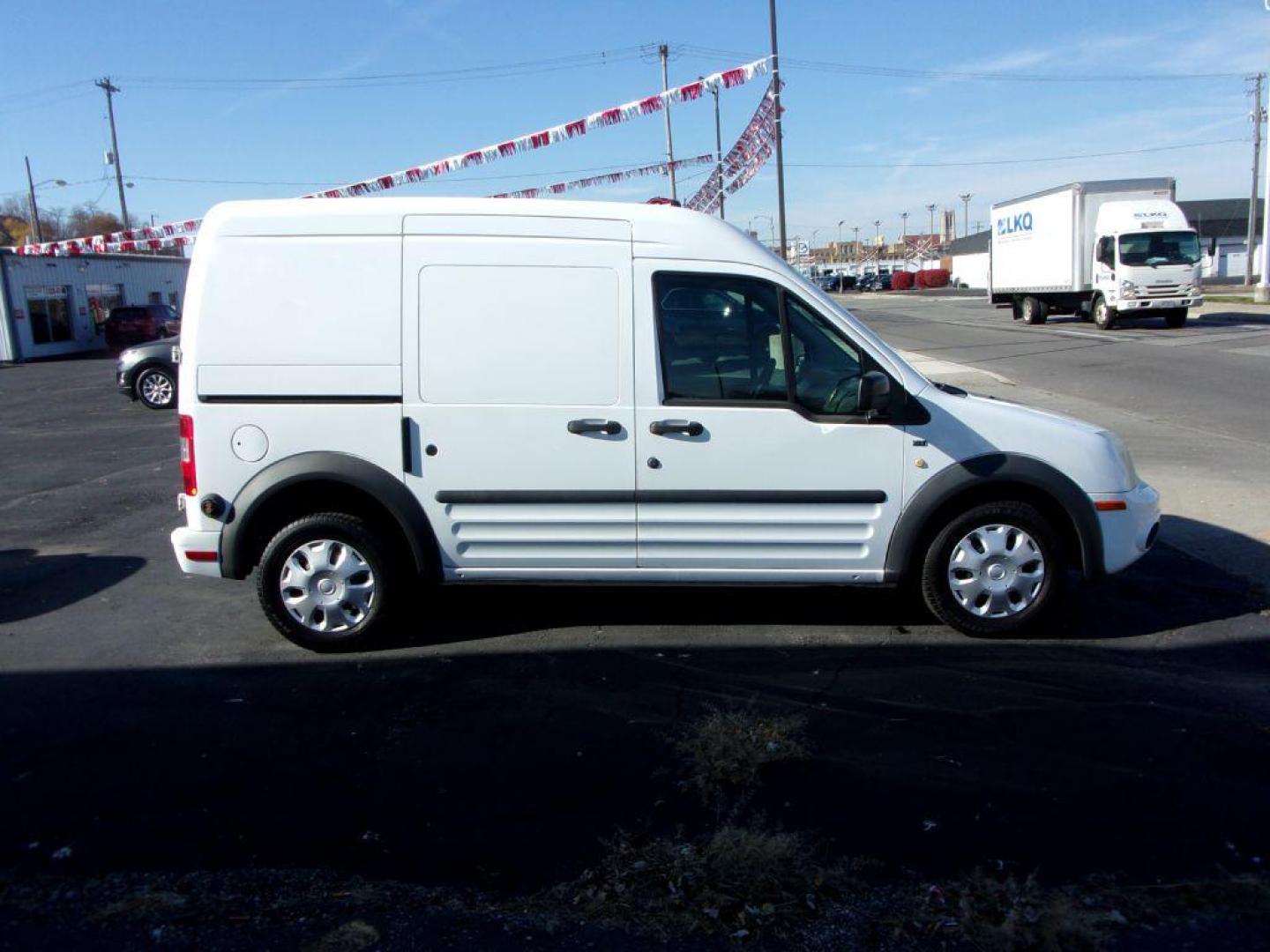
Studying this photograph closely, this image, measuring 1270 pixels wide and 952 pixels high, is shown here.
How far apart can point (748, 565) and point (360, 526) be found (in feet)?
6.48

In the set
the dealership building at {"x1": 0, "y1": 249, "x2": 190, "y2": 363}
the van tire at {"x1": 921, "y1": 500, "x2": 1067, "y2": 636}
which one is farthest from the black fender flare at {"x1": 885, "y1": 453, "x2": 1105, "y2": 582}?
the dealership building at {"x1": 0, "y1": 249, "x2": 190, "y2": 363}

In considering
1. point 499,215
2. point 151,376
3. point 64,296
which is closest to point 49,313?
point 64,296

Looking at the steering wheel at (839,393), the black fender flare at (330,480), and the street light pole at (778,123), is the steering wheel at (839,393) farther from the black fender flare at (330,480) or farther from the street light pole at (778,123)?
the street light pole at (778,123)

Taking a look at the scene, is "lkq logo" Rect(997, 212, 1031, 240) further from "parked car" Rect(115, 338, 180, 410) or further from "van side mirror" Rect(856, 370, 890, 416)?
"van side mirror" Rect(856, 370, 890, 416)

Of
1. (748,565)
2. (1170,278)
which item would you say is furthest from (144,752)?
(1170,278)

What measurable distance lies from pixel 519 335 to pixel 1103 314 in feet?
90.5

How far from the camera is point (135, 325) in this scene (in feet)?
119

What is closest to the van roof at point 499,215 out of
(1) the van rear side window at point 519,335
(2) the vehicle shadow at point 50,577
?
(1) the van rear side window at point 519,335

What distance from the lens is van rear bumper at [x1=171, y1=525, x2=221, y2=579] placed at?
5.52 m

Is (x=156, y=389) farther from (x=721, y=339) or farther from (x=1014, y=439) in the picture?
(x=1014, y=439)

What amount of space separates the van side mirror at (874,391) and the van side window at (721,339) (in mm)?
388

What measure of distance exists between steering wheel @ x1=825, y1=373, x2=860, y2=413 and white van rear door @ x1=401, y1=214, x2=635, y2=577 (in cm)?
98

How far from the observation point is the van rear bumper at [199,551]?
18.1 ft

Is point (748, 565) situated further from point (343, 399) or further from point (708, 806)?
point (343, 399)
